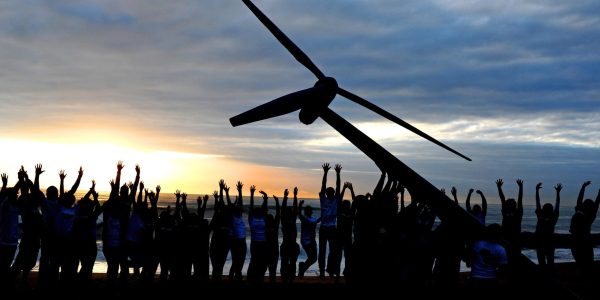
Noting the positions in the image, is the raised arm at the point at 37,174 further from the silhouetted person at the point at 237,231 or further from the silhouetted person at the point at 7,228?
the silhouetted person at the point at 237,231

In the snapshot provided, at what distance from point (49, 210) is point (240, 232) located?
440 centimetres

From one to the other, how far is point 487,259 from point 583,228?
6.69 metres

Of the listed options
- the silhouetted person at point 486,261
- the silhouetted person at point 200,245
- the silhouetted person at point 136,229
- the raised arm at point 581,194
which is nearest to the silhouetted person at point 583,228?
the raised arm at point 581,194

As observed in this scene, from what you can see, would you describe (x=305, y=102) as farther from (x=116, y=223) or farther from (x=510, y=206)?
(x=510, y=206)

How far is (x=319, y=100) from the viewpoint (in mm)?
8914

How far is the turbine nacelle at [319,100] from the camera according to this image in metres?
8.91

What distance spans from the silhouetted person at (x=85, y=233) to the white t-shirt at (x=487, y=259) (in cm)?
781

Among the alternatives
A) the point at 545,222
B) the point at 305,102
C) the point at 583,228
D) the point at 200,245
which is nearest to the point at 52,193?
the point at 200,245

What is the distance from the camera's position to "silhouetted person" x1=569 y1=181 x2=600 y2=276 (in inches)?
Answer: 660

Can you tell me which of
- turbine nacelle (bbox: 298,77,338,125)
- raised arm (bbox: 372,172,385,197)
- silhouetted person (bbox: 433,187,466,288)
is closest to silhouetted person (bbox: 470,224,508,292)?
silhouetted person (bbox: 433,187,466,288)

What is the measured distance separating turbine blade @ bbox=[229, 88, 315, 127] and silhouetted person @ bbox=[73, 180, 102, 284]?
22.4ft

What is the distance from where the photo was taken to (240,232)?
53.5 feet

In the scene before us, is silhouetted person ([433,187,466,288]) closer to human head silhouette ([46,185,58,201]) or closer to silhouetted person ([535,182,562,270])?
silhouetted person ([535,182,562,270])

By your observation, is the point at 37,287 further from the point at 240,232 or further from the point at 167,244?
the point at 240,232
